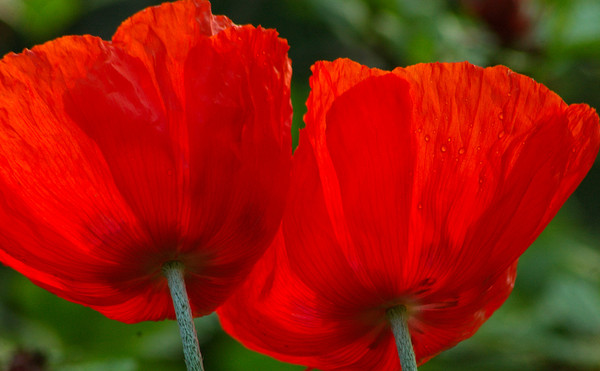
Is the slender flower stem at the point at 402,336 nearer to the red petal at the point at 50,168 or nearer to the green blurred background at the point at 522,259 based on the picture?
the red petal at the point at 50,168

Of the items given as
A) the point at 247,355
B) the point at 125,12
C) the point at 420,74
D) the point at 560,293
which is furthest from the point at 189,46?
the point at 125,12

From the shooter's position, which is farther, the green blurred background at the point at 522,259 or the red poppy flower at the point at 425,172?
the green blurred background at the point at 522,259

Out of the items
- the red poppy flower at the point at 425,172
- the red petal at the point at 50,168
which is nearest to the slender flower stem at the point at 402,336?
the red poppy flower at the point at 425,172

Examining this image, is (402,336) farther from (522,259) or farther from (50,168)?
(522,259)

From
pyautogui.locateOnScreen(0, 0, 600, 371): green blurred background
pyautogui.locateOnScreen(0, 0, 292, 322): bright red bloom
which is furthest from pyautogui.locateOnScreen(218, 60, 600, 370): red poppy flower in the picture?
pyautogui.locateOnScreen(0, 0, 600, 371): green blurred background

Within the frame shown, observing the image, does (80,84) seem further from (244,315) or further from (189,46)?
(244,315)

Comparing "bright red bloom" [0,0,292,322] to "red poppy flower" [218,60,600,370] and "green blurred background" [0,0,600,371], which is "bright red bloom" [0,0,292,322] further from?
"green blurred background" [0,0,600,371]

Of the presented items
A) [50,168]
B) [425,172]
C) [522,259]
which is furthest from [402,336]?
[522,259]
